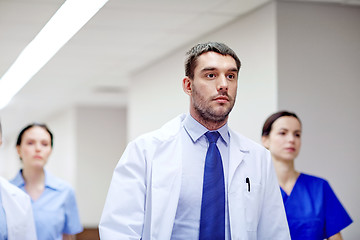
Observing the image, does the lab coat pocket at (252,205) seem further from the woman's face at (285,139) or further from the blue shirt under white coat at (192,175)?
the woman's face at (285,139)

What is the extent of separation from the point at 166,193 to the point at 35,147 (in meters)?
1.94

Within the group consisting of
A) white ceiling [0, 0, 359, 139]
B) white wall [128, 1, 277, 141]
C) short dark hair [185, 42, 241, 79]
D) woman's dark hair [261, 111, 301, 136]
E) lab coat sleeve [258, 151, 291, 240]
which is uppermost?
white ceiling [0, 0, 359, 139]

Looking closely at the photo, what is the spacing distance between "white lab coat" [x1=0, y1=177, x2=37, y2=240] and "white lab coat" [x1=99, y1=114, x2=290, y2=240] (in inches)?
42.1

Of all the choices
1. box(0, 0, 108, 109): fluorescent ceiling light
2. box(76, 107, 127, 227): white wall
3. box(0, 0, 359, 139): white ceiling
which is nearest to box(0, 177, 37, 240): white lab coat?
box(0, 0, 108, 109): fluorescent ceiling light

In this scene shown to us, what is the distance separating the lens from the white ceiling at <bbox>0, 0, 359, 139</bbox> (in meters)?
4.28

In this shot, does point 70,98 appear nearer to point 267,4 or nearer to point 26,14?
point 26,14

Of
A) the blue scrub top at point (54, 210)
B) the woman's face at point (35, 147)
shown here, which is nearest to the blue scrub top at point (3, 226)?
the blue scrub top at point (54, 210)

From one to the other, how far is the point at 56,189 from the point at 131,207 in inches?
75.8

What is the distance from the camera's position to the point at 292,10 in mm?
4172

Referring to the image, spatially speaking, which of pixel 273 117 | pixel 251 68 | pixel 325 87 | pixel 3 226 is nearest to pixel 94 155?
pixel 251 68

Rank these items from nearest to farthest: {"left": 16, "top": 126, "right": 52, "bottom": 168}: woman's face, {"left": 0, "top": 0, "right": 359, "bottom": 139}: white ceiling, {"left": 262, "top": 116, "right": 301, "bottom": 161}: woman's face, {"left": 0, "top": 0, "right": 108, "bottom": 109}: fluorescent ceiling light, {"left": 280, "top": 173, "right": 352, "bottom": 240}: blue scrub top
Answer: {"left": 280, "top": 173, "right": 352, "bottom": 240}: blue scrub top, {"left": 262, "top": 116, "right": 301, "bottom": 161}: woman's face, {"left": 16, "top": 126, "right": 52, "bottom": 168}: woman's face, {"left": 0, "top": 0, "right": 108, "bottom": 109}: fluorescent ceiling light, {"left": 0, "top": 0, "right": 359, "bottom": 139}: white ceiling

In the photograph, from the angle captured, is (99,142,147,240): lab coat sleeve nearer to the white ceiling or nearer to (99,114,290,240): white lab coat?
(99,114,290,240): white lab coat

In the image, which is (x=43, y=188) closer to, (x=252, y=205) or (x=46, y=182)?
(x=46, y=182)

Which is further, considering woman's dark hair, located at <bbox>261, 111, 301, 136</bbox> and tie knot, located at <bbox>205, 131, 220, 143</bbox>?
woman's dark hair, located at <bbox>261, 111, 301, 136</bbox>
